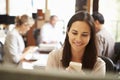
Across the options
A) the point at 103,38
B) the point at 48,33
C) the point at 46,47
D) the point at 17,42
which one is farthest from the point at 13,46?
the point at 103,38

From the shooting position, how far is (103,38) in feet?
4.39

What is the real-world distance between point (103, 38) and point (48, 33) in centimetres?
45

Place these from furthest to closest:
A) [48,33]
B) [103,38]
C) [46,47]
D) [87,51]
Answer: [48,33] < [46,47] < [103,38] < [87,51]

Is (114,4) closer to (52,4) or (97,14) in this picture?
(97,14)

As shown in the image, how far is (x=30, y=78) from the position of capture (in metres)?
0.10

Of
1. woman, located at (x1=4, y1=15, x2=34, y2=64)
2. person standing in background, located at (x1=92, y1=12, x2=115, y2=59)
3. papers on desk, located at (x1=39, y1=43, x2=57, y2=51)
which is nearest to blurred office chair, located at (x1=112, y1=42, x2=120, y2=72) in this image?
person standing in background, located at (x1=92, y1=12, x2=115, y2=59)

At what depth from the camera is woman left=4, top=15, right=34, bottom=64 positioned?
1354 millimetres

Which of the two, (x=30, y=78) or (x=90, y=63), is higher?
(x=30, y=78)

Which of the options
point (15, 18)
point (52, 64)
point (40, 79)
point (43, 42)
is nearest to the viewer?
point (40, 79)

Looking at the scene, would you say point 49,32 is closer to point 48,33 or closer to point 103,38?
point 48,33

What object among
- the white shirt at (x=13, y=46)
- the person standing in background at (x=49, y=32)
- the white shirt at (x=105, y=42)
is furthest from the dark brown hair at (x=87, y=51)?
the person standing in background at (x=49, y=32)

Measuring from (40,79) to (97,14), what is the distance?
4.33ft

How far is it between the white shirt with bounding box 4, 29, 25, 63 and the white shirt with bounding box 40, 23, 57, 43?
0.77ft

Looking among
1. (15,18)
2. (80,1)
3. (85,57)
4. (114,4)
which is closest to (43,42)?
(15,18)
